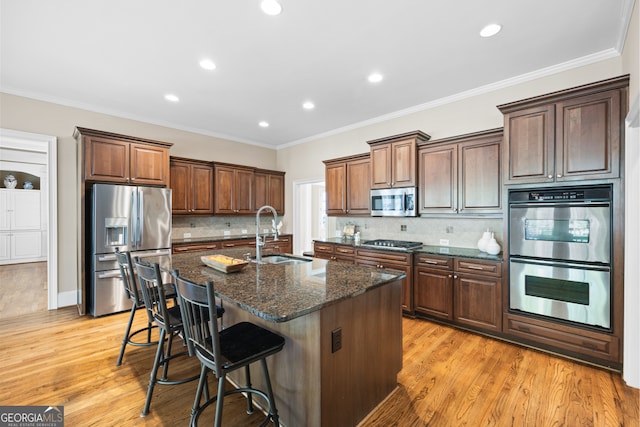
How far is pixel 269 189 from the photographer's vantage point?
617 cm

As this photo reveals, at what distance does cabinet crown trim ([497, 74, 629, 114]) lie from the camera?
2.31m

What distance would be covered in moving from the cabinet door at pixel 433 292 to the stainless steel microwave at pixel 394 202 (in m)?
0.86

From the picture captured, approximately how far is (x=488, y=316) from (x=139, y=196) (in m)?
4.67

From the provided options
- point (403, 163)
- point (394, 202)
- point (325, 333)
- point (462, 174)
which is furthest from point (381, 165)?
point (325, 333)

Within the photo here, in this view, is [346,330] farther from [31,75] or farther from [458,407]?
[31,75]

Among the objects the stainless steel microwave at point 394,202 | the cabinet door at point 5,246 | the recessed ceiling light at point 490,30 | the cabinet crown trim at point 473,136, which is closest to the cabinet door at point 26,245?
the cabinet door at point 5,246

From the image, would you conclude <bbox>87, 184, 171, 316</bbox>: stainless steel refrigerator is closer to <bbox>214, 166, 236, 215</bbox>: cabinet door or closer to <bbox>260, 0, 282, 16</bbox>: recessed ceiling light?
<bbox>214, 166, 236, 215</bbox>: cabinet door

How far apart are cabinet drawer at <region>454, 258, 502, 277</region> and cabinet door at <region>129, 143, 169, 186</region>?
4.30 meters

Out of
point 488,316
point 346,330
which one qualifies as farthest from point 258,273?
point 488,316

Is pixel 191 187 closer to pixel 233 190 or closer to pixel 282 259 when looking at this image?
pixel 233 190

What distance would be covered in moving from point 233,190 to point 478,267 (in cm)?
435

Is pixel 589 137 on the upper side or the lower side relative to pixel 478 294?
upper

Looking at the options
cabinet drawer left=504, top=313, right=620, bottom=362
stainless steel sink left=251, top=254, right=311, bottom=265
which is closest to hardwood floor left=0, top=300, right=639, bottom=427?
cabinet drawer left=504, top=313, right=620, bottom=362

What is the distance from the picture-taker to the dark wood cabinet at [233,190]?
5309 millimetres
